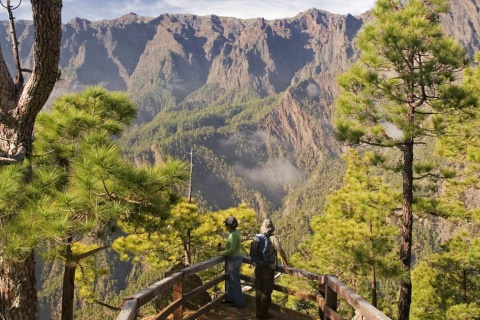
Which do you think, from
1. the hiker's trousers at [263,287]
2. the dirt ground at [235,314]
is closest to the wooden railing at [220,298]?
the dirt ground at [235,314]

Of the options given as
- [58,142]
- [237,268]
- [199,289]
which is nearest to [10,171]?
[58,142]

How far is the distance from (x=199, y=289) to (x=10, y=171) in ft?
11.8

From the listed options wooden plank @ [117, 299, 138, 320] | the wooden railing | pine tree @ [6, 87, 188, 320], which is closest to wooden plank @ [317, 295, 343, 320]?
the wooden railing

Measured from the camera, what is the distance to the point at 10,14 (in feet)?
13.3

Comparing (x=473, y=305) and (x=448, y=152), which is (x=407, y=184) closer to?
(x=448, y=152)

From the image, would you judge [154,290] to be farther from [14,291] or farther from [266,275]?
[266,275]

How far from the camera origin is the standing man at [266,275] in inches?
243

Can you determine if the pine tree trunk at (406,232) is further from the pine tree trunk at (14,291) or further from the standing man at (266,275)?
the pine tree trunk at (14,291)

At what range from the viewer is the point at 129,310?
146 inches

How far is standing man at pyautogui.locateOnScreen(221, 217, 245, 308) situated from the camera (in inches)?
269

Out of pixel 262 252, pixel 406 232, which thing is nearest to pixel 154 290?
pixel 262 252

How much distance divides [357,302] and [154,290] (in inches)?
93.3

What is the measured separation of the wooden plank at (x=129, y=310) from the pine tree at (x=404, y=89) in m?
7.64

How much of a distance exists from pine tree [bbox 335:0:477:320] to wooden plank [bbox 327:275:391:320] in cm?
512
